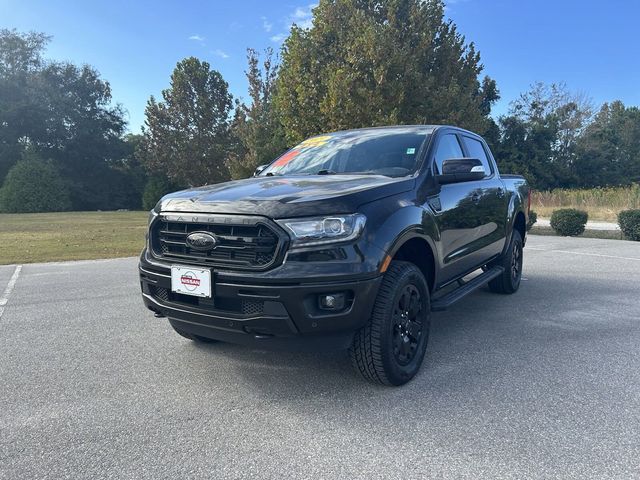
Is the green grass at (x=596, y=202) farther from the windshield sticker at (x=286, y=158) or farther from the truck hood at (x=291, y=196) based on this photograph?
the truck hood at (x=291, y=196)

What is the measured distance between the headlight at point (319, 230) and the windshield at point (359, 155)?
1012 mm

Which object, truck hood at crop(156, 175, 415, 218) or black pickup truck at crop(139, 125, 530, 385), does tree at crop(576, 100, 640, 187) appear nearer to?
black pickup truck at crop(139, 125, 530, 385)

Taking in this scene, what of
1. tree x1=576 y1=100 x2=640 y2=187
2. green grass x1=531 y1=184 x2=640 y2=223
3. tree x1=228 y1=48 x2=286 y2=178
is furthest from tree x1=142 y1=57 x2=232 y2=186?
tree x1=576 y1=100 x2=640 y2=187

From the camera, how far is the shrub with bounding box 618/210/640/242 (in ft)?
39.7

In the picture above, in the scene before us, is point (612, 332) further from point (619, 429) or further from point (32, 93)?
point (32, 93)

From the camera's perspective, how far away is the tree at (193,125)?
1340 inches

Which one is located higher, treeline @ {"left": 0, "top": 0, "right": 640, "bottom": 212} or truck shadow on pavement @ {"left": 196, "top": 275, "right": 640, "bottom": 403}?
treeline @ {"left": 0, "top": 0, "right": 640, "bottom": 212}

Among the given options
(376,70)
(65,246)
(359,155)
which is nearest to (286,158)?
(359,155)

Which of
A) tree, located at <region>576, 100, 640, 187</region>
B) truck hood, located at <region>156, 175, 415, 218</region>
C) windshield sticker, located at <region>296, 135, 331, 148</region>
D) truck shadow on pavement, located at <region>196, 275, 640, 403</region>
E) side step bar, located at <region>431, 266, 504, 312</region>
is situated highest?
tree, located at <region>576, 100, 640, 187</region>

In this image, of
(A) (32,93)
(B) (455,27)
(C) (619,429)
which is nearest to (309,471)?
(C) (619,429)

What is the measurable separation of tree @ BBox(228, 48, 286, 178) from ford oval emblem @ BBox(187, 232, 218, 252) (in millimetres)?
20376

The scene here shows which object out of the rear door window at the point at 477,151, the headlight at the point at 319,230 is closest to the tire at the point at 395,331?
the headlight at the point at 319,230

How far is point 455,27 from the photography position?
17.7 meters

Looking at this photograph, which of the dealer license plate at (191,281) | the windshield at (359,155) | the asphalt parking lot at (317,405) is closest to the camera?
the asphalt parking lot at (317,405)
